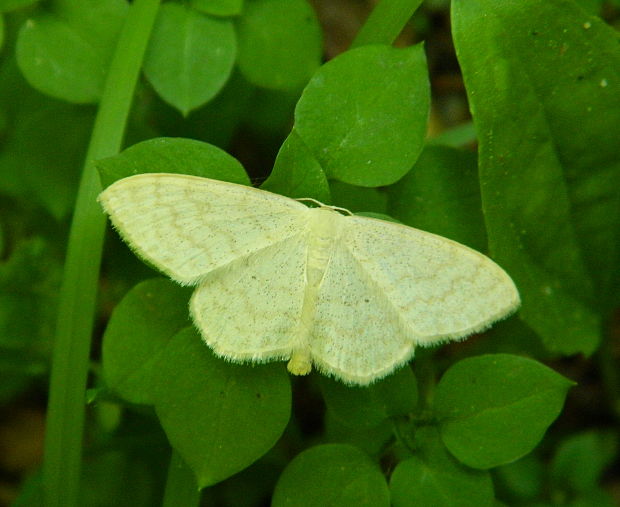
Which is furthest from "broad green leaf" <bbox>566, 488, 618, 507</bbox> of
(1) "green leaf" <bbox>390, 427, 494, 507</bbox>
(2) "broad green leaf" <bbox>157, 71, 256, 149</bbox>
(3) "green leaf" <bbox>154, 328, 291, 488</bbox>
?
(2) "broad green leaf" <bbox>157, 71, 256, 149</bbox>

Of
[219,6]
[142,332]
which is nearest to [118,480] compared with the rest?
[142,332]

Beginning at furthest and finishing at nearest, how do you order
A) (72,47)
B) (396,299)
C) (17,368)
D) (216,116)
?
(216,116) → (17,368) → (72,47) → (396,299)

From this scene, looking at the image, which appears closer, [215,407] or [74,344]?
[215,407]

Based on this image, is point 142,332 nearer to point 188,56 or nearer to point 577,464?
point 188,56

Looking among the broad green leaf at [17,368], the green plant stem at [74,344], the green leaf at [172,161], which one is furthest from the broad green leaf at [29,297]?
the green leaf at [172,161]

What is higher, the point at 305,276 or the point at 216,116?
the point at 305,276

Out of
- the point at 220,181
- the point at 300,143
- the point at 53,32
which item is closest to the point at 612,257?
the point at 300,143
